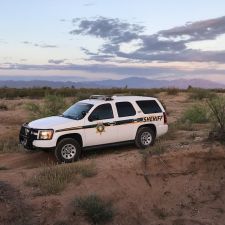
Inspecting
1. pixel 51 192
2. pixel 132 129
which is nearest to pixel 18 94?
pixel 132 129

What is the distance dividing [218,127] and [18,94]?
3660 centimetres

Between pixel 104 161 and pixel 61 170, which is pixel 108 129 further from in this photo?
pixel 61 170

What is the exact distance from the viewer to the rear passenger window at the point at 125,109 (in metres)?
15.7

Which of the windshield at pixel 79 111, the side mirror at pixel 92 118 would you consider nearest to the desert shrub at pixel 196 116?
the windshield at pixel 79 111

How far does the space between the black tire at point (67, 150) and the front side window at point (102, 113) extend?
0.94 meters

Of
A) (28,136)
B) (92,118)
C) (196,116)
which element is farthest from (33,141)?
(196,116)

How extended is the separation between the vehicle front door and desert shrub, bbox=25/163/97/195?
5.24 ft

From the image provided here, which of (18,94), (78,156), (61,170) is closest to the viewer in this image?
(61,170)

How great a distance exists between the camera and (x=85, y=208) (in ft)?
36.7

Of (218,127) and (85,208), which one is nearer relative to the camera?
(85,208)

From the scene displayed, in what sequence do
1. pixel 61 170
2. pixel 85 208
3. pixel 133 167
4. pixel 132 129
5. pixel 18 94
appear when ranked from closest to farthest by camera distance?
pixel 85 208, pixel 61 170, pixel 133 167, pixel 132 129, pixel 18 94

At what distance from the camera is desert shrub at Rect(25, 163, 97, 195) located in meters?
12.0

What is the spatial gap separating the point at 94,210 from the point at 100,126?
429cm

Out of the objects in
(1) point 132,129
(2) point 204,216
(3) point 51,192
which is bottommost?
(2) point 204,216
